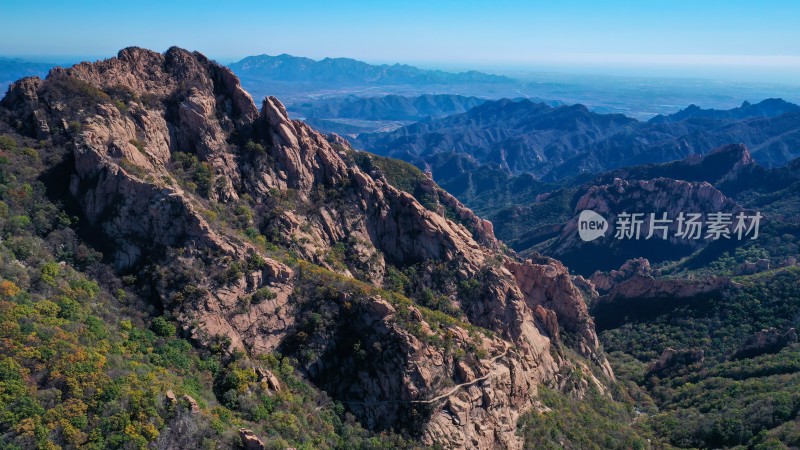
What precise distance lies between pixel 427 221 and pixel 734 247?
4614 inches

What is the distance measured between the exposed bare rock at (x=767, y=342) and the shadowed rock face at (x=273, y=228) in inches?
1254

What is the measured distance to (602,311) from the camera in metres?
102

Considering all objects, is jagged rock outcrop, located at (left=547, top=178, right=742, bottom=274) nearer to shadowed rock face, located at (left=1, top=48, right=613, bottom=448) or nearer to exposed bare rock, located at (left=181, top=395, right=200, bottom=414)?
shadowed rock face, located at (left=1, top=48, right=613, bottom=448)

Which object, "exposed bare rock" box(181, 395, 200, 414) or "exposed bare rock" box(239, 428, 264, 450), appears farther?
"exposed bare rock" box(239, 428, 264, 450)

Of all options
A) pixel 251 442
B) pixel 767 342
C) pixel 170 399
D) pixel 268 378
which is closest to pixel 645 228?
pixel 767 342

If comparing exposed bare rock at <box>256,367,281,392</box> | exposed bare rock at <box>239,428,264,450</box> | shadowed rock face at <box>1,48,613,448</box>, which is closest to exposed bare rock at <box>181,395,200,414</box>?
exposed bare rock at <box>239,428,264,450</box>

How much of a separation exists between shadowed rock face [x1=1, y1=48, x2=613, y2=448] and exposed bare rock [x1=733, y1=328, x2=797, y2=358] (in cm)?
3186

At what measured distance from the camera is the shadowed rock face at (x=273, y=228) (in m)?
44.0

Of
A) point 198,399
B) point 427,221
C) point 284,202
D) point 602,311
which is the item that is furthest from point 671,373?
point 198,399

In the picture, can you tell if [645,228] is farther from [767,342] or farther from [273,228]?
[273,228]

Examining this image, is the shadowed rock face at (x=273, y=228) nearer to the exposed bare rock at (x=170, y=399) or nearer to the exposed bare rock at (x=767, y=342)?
the exposed bare rock at (x=170, y=399)

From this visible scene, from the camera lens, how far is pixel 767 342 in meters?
74.6

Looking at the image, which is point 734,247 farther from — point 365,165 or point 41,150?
point 41,150

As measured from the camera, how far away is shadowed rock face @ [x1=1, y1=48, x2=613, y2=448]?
44.0m
